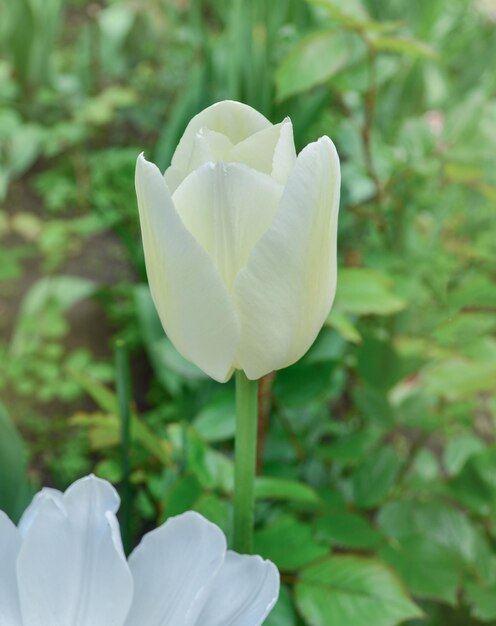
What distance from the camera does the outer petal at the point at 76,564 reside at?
1.09 feet

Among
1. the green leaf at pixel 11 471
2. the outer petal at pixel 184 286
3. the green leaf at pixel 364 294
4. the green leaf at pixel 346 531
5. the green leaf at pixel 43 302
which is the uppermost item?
the outer petal at pixel 184 286

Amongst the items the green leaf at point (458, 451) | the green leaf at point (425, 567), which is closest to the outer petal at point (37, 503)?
the green leaf at point (425, 567)

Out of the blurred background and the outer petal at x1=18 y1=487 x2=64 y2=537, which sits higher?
the outer petal at x1=18 y1=487 x2=64 y2=537

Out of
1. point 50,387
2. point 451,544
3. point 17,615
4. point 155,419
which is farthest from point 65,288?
point 17,615

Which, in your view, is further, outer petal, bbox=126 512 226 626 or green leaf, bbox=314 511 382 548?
green leaf, bbox=314 511 382 548

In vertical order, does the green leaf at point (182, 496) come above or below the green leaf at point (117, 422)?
above

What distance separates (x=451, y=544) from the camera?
0.75 m

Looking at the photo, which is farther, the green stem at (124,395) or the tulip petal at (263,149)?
the green stem at (124,395)

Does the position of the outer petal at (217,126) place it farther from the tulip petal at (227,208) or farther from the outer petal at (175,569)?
the outer petal at (175,569)

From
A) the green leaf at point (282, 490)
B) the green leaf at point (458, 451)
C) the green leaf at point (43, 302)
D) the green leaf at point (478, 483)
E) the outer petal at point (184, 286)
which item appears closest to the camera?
the outer petal at point (184, 286)

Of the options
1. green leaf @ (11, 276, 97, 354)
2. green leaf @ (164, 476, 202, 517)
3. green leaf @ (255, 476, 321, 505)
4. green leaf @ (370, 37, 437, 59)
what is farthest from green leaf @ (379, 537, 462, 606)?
green leaf @ (11, 276, 97, 354)

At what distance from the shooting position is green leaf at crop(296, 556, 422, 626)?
49 centimetres

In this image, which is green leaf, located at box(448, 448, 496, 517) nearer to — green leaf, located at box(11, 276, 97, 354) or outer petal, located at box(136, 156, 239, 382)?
outer petal, located at box(136, 156, 239, 382)

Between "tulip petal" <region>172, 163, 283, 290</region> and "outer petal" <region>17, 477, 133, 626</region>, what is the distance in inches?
4.3
